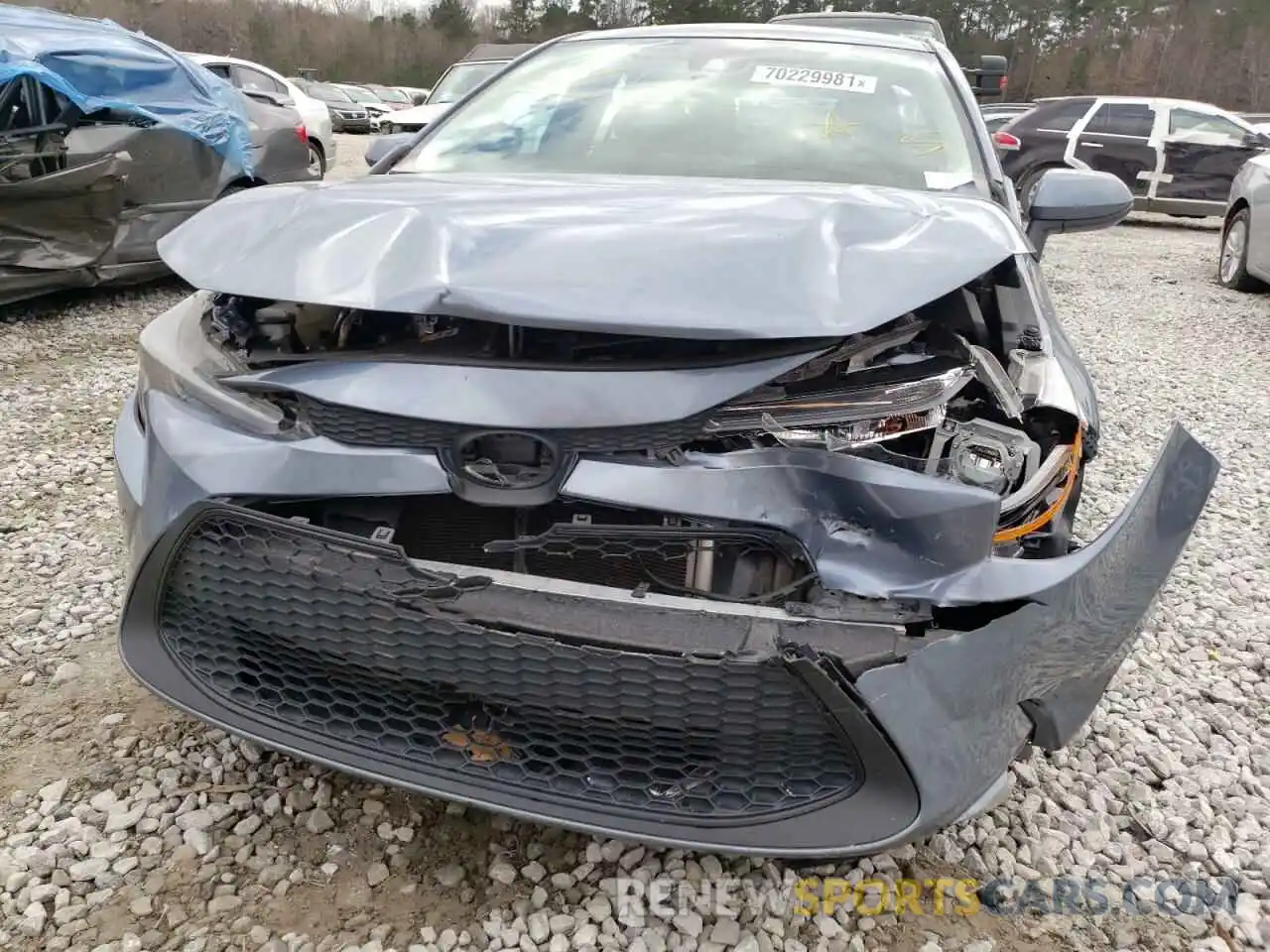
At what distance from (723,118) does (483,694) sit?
6.16ft

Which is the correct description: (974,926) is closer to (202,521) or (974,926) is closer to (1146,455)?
(202,521)

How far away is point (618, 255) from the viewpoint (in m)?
1.58

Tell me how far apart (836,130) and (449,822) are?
79.9 inches

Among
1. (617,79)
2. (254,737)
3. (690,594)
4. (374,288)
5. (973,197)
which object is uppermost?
(617,79)

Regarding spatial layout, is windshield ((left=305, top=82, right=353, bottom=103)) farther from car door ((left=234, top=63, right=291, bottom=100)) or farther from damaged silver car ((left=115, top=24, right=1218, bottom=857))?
damaged silver car ((left=115, top=24, right=1218, bottom=857))

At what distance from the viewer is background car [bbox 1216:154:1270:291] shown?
22.1 feet

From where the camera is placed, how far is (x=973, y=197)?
2.18 metres

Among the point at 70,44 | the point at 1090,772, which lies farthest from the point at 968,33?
the point at 1090,772

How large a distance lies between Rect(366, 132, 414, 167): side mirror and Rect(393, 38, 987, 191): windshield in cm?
8

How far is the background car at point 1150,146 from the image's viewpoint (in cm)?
1089

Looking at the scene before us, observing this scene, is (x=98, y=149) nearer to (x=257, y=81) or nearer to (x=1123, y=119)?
(x=257, y=81)

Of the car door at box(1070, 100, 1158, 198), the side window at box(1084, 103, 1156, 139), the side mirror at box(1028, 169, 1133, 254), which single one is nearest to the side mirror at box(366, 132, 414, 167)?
the side mirror at box(1028, 169, 1133, 254)

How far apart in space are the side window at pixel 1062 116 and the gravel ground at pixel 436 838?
9.91m

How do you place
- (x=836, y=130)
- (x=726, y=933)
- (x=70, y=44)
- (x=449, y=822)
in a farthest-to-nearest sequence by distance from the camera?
(x=70, y=44) < (x=836, y=130) < (x=449, y=822) < (x=726, y=933)
